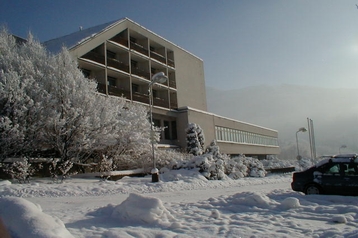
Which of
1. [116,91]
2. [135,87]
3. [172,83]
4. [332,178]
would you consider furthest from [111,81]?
[332,178]

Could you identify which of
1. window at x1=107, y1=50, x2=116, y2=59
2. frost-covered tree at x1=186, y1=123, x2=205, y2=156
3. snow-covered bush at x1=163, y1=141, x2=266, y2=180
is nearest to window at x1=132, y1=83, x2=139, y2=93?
window at x1=107, y1=50, x2=116, y2=59

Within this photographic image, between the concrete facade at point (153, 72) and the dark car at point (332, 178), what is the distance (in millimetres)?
20058

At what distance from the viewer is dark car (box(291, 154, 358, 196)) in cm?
1244

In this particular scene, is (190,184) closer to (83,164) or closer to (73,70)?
(83,164)

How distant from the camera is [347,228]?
7176 millimetres

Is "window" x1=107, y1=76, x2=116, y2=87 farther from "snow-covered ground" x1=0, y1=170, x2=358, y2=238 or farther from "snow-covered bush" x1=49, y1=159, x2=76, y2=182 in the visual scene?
"snow-covered ground" x1=0, y1=170, x2=358, y2=238

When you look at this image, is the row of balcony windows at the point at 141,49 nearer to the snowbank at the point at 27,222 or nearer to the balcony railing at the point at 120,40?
the balcony railing at the point at 120,40

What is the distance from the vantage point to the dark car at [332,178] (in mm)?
12438

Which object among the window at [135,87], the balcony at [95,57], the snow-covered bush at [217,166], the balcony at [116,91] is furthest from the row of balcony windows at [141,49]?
the snow-covered bush at [217,166]

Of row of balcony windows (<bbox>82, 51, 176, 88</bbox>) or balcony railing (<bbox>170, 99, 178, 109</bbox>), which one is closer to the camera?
row of balcony windows (<bbox>82, 51, 176, 88</bbox>)

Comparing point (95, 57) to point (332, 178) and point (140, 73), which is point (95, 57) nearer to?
point (140, 73)

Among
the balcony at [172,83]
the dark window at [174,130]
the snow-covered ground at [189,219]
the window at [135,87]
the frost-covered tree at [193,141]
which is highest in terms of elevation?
the balcony at [172,83]

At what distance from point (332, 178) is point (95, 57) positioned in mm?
22564

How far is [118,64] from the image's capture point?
107 feet
